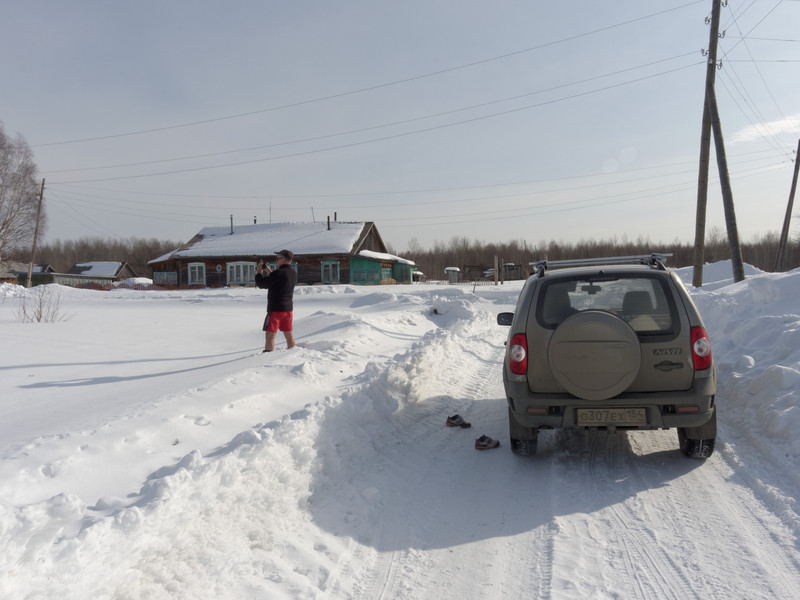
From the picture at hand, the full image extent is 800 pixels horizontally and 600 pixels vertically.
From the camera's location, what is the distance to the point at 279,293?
8.30 metres

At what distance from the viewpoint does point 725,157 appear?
15.7 metres

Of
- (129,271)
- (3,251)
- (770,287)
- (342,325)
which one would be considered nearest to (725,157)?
(770,287)

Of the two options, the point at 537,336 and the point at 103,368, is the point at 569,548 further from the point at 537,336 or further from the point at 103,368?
the point at 103,368

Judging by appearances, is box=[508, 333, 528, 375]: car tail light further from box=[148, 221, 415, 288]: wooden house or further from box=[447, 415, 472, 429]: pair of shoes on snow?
box=[148, 221, 415, 288]: wooden house

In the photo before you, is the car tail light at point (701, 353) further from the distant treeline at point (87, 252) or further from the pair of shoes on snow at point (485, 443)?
the distant treeline at point (87, 252)

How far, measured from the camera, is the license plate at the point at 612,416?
172 inches

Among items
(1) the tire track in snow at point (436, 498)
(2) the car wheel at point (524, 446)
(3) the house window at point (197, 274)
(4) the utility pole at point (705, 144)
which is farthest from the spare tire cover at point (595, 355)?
(3) the house window at point (197, 274)

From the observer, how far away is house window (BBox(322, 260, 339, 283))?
1565 inches

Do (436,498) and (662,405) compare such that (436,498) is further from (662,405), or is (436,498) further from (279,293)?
(279,293)

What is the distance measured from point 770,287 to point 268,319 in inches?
416

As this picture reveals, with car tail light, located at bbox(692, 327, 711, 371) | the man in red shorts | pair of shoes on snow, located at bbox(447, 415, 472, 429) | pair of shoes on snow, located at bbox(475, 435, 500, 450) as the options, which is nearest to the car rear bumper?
car tail light, located at bbox(692, 327, 711, 371)

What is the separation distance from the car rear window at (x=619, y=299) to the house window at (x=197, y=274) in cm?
4035

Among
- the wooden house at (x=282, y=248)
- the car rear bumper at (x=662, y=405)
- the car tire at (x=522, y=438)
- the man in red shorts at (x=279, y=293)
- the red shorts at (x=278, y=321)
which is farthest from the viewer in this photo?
the wooden house at (x=282, y=248)

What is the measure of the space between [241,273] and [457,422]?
36.5 metres
